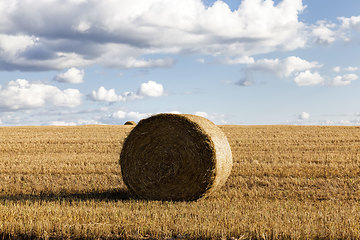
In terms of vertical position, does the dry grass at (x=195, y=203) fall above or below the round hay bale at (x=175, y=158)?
below

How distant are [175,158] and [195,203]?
3.91ft

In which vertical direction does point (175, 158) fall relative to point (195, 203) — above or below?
above

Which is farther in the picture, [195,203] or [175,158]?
[175,158]

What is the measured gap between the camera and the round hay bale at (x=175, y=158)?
8.87 m

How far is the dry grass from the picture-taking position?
5867 millimetres

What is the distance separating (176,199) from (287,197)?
262 centimetres

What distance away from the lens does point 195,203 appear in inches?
336

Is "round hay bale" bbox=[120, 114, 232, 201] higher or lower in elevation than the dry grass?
higher

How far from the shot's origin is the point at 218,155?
29.1 feet

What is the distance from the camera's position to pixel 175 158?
9156mm

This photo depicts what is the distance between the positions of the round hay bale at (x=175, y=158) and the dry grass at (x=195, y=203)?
511 millimetres

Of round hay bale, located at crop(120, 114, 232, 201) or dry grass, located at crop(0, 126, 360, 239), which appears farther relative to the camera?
round hay bale, located at crop(120, 114, 232, 201)

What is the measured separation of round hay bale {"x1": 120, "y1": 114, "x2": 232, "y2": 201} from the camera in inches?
349

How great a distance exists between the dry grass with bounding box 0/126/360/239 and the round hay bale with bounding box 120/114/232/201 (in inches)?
20.1
